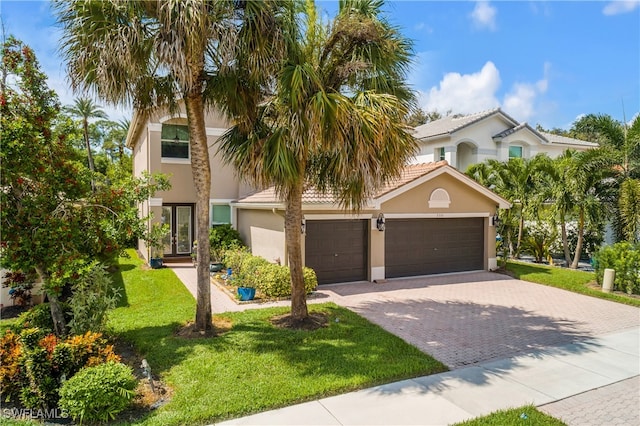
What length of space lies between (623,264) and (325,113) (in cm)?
1260

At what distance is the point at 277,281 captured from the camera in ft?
42.5

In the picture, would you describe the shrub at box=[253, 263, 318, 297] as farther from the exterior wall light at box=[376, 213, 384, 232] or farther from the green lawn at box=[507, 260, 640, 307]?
the green lawn at box=[507, 260, 640, 307]

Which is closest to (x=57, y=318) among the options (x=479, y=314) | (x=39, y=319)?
(x=39, y=319)

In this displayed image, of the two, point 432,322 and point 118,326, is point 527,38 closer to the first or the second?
point 432,322

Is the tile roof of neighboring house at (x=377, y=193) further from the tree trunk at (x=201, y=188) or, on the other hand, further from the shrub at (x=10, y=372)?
the shrub at (x=10, y=372)

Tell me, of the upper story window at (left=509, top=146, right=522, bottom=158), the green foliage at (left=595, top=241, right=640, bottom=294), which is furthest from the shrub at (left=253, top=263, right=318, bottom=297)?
the upper story window at (left=509, top=146, right=522, bottom=158)

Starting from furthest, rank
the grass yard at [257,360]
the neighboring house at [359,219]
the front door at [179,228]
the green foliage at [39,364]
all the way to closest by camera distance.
A: the front door at [179,228] < the neighboring house at [359,219] < the grass yard at [257,360] < the green foliage at [39,364]

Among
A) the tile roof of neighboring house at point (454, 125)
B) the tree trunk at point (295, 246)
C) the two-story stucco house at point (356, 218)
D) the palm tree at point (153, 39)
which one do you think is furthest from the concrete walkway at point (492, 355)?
the tile roof of neighboring house at point (454, 125)

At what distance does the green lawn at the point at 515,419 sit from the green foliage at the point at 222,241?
13.4m

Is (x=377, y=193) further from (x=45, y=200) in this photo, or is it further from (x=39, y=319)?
(x=39, y=319)

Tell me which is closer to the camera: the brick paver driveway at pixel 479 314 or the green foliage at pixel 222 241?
the brick paver driveway at pixel 479 314

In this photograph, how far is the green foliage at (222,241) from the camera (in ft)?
59.2

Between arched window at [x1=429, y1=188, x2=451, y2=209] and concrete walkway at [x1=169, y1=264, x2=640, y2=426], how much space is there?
11.5 feet

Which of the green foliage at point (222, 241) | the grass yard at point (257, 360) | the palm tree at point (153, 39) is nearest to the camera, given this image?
the grass yard at point (257, 360)
